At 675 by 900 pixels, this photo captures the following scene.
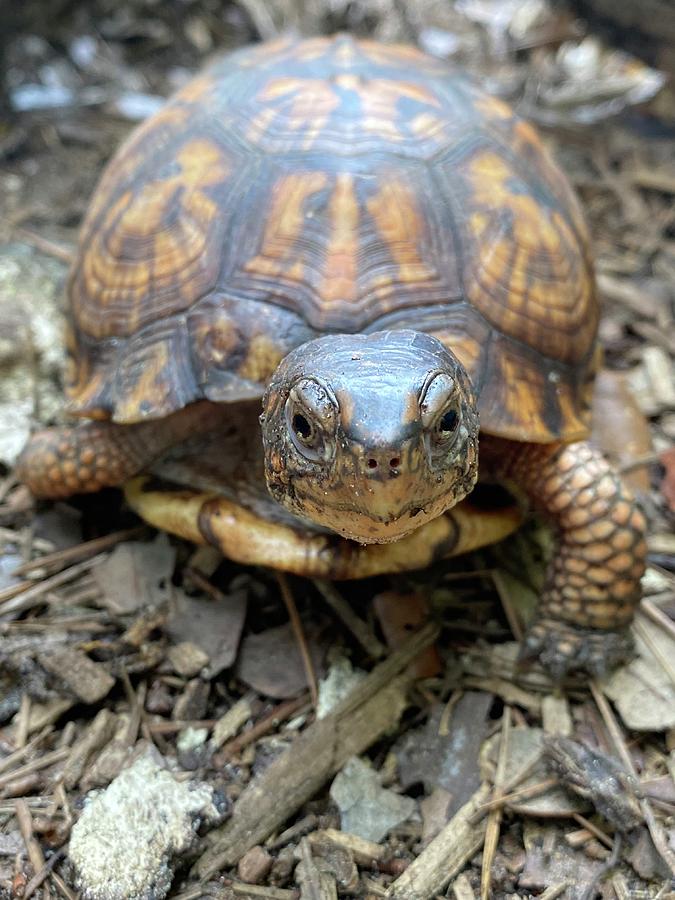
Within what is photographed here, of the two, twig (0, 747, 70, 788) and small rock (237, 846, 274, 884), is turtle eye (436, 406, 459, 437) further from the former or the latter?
A: twig (0, 747, 70, 788)

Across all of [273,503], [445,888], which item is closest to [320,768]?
[445,888]

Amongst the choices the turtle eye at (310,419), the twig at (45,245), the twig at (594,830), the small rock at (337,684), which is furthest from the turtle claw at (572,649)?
the twig at (45,245)

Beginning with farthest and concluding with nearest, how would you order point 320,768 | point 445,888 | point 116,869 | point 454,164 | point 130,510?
point 130,510 < point 454,164 < point 320,768 < point 445,888 < point 116,869

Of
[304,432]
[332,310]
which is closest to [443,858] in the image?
[304,432]

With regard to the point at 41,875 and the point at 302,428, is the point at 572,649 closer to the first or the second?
the point at 302,428

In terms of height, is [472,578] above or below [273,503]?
below

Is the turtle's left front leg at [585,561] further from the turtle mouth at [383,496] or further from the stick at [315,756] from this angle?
the turtle mouth at [383,496]

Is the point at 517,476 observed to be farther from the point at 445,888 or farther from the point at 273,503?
the point at 445,888
